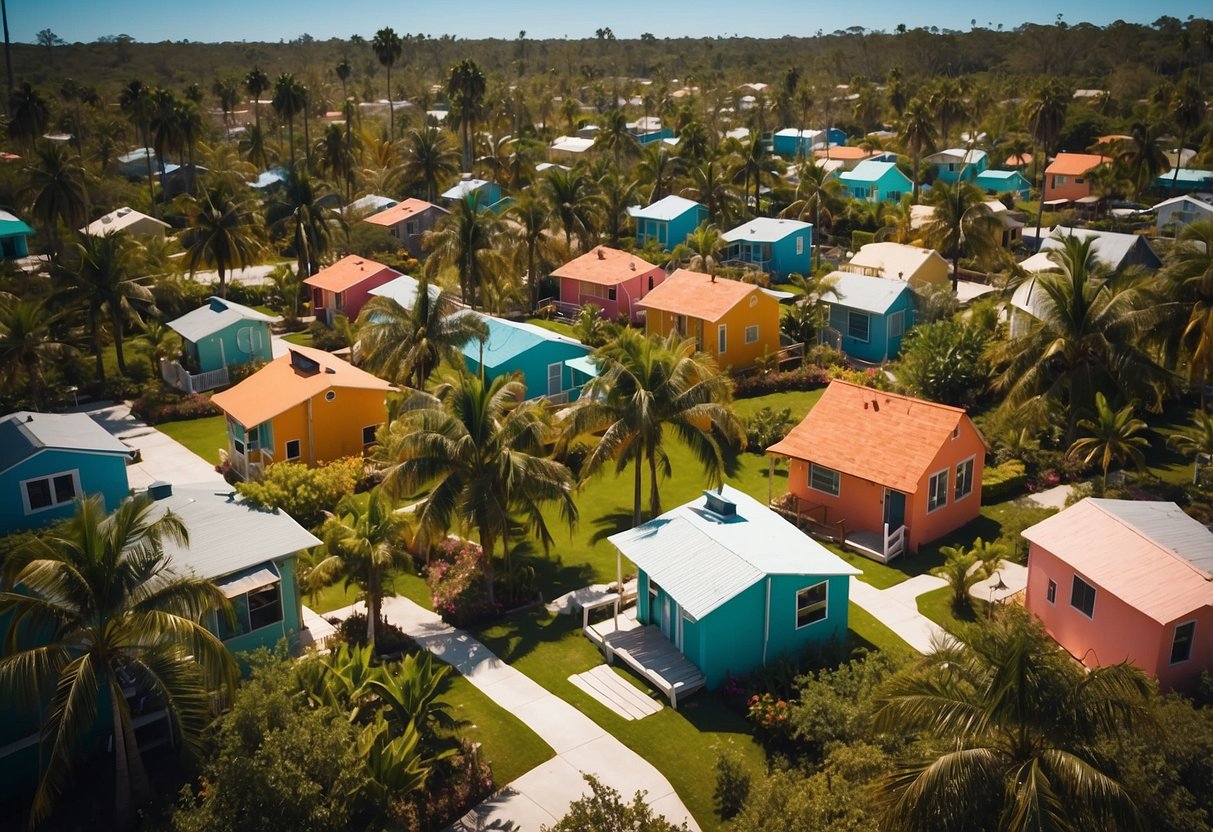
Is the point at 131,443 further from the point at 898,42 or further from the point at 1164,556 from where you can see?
the point at 898,42

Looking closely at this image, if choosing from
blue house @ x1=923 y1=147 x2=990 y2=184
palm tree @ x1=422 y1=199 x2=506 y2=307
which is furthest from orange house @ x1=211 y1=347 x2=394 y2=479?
blue house @ x1=923 y1=147 x2=990 y2=184

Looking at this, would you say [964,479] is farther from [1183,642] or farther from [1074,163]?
[1074,163]

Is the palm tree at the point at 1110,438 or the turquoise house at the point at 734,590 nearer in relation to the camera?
the turquoise house at the point at 734,590

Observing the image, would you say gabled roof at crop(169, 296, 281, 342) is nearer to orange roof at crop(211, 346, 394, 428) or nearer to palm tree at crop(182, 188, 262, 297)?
palm tree at crop(182, 188, 262, 297)

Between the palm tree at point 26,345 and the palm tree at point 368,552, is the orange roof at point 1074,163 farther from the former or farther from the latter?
the palm tree at point 368,552

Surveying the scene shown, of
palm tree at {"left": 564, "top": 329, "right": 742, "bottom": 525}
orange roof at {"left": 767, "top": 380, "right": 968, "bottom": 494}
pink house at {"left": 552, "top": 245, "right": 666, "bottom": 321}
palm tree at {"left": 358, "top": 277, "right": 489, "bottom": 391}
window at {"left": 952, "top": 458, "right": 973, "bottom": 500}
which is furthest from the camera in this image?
pink house at {"left": 552, "top": 245, "right": 666, "bottom": 321}

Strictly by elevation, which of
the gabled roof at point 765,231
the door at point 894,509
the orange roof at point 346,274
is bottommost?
the door at point 894,509

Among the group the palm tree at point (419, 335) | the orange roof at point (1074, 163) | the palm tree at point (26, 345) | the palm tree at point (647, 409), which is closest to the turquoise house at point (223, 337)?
the palm tree at point (26, 345)
